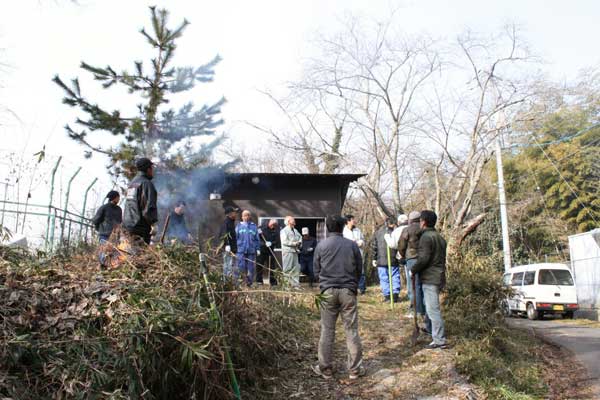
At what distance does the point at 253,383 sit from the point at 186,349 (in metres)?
1.40

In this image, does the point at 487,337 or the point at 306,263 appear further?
the point at 306,263

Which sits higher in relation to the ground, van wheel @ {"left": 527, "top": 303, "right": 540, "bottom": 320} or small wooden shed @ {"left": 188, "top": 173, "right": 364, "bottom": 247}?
small wooden shed @ {"left": 188, "top": 173, "right": 364, "bottom": 247}

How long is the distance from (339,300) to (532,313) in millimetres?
12777

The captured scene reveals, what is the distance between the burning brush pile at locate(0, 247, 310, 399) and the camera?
3574 millimetres

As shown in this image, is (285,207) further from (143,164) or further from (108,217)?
(143,164)

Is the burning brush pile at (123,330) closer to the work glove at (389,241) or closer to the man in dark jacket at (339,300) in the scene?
the man in dark jacket at (339,300)

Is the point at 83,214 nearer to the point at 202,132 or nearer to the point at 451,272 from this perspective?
the point at 202,132

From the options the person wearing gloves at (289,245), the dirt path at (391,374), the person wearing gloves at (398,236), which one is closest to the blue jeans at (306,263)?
the person wearing gloves at (289,245)

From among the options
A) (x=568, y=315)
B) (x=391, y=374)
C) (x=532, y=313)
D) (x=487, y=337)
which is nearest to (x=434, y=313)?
(x=487, y=337)

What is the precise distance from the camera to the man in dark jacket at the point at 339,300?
5.66m

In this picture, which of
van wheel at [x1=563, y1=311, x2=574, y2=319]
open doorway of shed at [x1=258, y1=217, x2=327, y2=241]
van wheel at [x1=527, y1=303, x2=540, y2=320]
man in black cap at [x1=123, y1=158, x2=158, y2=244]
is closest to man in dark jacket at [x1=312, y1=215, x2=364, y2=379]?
man in black cap at [x1=123, y1=158, x2=158, y2=244]

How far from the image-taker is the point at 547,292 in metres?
16.1

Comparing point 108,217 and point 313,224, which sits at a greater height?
point 313,224

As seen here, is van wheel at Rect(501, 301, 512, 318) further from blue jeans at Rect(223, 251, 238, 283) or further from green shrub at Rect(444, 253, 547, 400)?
blue jeans at Rect(223, 251, 238, 283)
